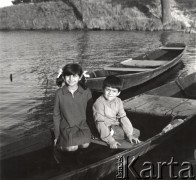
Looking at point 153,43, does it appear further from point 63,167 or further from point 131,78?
point 63,167

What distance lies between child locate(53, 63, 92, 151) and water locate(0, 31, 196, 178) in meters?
2.91

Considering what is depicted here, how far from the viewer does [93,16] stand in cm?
3878

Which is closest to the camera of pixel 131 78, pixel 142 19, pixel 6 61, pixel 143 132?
pixel 143 132

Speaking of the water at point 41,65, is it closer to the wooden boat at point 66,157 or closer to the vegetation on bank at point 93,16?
the wooden boat at point 66,157

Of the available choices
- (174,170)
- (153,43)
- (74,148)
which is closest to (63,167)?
(74,148)

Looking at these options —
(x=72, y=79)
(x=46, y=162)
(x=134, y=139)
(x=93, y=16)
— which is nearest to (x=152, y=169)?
(x=134, y=139)

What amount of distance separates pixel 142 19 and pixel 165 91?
91.4ft

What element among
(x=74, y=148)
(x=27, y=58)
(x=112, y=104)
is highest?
(x=112, y=104)

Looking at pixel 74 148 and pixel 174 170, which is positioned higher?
pixel 74 148

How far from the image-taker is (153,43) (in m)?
26.1

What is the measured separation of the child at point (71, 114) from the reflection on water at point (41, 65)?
3049 mm

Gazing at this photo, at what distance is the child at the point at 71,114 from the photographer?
5.40 metres

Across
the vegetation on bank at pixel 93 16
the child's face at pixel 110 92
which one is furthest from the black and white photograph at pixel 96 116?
the vegetation on bank at pixel 93 16

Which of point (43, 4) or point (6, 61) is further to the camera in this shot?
point (43, 4)
